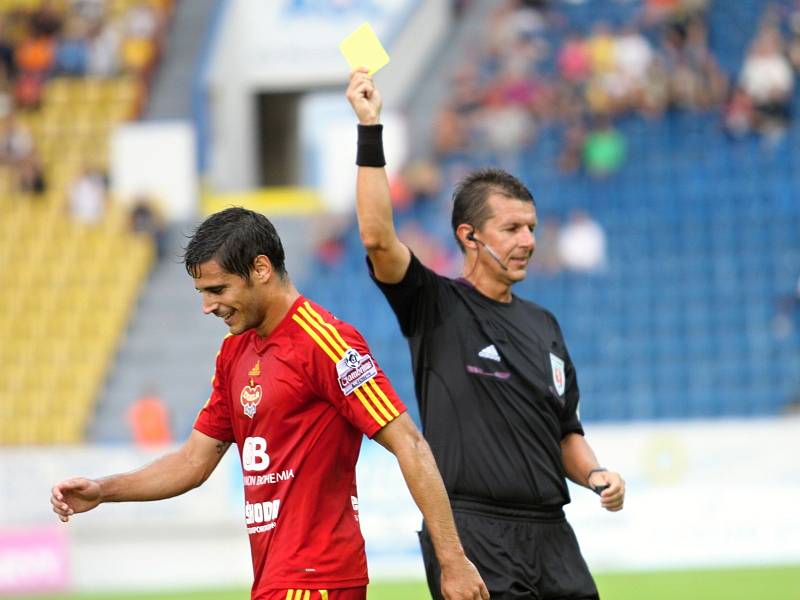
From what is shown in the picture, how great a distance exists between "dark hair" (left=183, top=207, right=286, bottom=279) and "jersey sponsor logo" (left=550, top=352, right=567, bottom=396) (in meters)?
1.33

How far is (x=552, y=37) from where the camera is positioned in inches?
940

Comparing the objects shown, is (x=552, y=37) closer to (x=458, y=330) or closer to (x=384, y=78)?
Answer: (x=384, y=78)

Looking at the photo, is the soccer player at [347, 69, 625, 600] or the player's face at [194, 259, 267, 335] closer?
the player's face at [194, 259, 267, 335]

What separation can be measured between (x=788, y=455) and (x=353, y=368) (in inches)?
458

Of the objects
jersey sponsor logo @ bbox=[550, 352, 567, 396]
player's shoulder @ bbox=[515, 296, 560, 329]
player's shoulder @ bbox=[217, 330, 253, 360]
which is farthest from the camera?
player's shoulder @ bbox=[515, 296, 560, 329]

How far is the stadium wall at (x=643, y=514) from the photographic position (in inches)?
629

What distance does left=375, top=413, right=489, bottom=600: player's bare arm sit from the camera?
4.99 m

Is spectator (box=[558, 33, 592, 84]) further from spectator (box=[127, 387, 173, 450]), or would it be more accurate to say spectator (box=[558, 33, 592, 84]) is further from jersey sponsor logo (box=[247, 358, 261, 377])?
jersey sponsor logo (box=[247, 358, 261, 377])

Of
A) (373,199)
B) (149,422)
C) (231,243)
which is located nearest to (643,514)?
(149,422)

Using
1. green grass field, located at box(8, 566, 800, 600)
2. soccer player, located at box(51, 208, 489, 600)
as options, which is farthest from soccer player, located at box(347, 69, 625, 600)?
green grass field, located at box(8, 566, 800, 600)

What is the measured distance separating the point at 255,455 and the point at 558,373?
1.34 meters

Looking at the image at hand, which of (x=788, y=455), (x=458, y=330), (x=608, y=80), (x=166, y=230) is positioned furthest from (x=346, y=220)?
(x=458, y=330)

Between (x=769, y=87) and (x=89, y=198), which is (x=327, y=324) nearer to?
(x=769, y=87)

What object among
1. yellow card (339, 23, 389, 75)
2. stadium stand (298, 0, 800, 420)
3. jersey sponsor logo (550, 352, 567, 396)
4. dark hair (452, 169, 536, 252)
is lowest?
jersey sponsor logo (550, 352, 567, 396)
